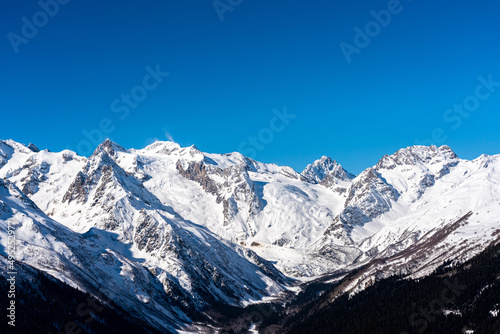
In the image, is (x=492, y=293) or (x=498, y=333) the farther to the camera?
(x=492, y=293)

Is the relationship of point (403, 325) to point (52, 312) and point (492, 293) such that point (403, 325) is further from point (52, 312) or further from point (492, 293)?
point (52, 312)

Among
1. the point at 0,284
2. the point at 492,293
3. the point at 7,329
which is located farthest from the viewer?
the point at 492,293

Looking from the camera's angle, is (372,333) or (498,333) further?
(372,333)

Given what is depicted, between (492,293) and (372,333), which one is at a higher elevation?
(492,293)

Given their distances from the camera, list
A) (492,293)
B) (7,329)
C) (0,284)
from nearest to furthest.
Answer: (7,329)
(0,284)
(492,293)

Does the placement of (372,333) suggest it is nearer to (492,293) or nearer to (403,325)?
(403,325)

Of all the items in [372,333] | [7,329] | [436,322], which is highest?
[436,322]

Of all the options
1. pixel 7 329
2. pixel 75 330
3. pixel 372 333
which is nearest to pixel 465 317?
pixel 372 333

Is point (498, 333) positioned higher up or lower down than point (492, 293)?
lower down

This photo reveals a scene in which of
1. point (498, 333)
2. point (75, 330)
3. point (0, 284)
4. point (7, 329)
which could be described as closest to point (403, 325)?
point (498, 333)
